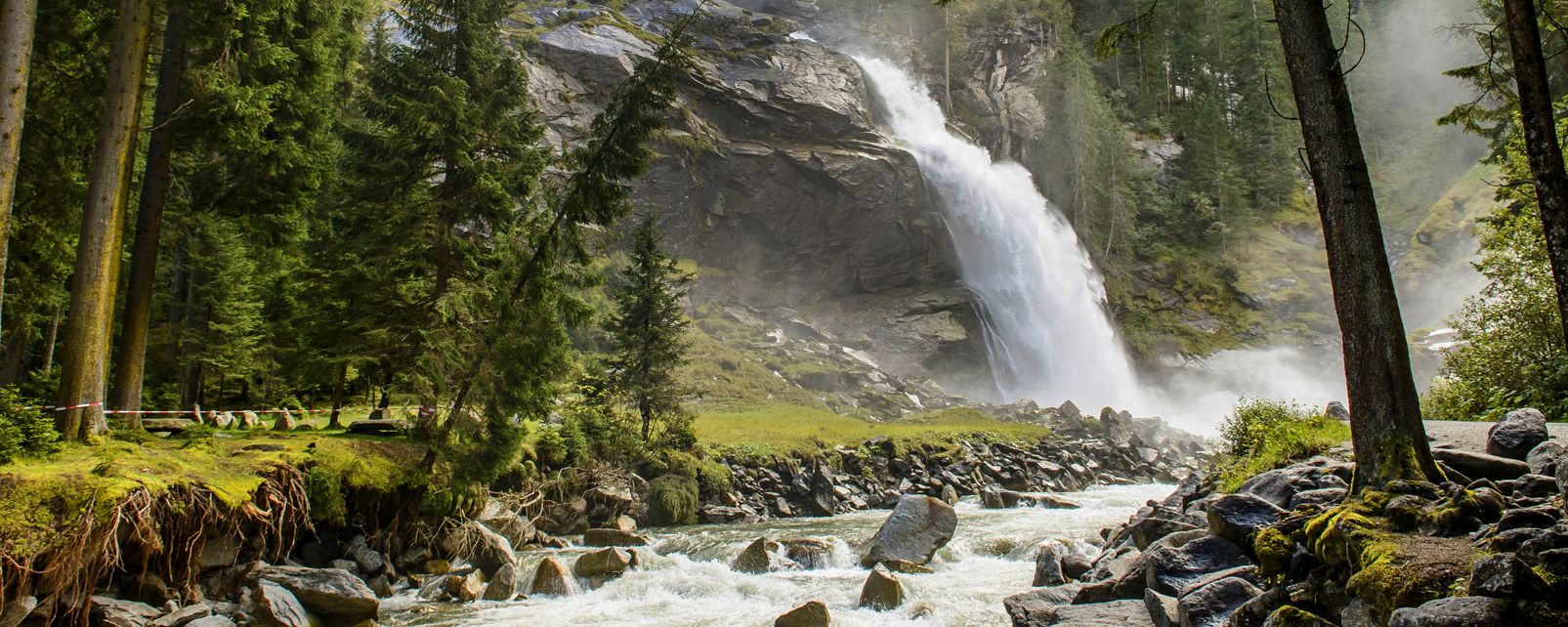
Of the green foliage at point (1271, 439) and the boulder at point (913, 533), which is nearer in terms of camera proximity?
the green foliage at point (1271, 439)

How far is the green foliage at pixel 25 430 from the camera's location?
308 inches

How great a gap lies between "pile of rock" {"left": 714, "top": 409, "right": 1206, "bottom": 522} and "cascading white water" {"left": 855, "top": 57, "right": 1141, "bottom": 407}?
39.7ft

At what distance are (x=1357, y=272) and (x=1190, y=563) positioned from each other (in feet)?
8.69

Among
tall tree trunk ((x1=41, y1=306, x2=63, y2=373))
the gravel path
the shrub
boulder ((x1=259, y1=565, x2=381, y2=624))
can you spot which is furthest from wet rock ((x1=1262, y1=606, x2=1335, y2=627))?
tall tree trunk ((x1=41, y1=306, x2=63, y2=373))

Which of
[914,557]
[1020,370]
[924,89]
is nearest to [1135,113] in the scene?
[924,89]

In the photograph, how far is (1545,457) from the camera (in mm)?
6117

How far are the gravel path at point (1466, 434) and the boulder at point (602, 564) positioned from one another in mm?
10348

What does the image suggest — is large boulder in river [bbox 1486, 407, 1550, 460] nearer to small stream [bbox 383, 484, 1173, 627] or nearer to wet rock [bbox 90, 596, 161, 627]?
small stream [bbox 383, 484, 1173, 627]

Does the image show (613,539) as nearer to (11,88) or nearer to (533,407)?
(533,407)

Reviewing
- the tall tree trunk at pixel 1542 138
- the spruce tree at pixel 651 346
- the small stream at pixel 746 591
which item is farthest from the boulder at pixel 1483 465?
the spruce tree at pixel 651 346

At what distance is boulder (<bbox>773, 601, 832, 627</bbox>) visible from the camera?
30.1ft

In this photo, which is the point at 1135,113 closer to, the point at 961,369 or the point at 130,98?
the point at 961,369

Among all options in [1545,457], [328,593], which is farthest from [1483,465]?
[328,593]

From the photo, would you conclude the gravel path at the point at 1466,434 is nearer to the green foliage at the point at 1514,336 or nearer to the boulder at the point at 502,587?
the green foliage at the point at 1514,336
